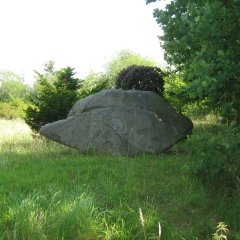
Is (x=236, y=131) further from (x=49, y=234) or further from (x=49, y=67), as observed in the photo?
(x=49, y=67)

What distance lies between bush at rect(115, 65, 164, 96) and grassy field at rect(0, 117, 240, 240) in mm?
6723

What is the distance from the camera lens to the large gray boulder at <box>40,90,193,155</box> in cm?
834

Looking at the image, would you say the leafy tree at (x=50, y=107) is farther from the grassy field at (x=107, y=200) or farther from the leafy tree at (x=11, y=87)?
the leafy tree at (x=11, y=87)

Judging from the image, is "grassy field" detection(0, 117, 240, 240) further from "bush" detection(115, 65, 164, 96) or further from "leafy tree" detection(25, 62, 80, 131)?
"bush" detection(115, 65, 164, 96)

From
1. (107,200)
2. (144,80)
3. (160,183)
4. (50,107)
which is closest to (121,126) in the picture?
(160,183)

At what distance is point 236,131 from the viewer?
567 cm

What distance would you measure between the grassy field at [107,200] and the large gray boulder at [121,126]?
27.5 inches

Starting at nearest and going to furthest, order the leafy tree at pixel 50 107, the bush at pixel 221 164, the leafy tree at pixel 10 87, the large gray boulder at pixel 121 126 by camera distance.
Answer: the bush at pixel 221 164 < the large gray boulder at pixel 121 126 < the leafy tree at pixel 50 107 < the leafy tree at pixel 10 87

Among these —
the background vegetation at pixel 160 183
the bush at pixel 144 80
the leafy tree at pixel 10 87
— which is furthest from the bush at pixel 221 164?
the leafy tree at pixel 10 87

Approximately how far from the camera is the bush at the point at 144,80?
14133mm

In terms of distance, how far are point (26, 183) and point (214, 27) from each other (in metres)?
3.20

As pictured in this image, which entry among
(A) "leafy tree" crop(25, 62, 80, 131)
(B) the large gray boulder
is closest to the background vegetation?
(B) the large gray boulder

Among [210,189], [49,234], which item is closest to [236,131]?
[210,189]

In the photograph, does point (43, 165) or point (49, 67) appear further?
point (49, 67)
